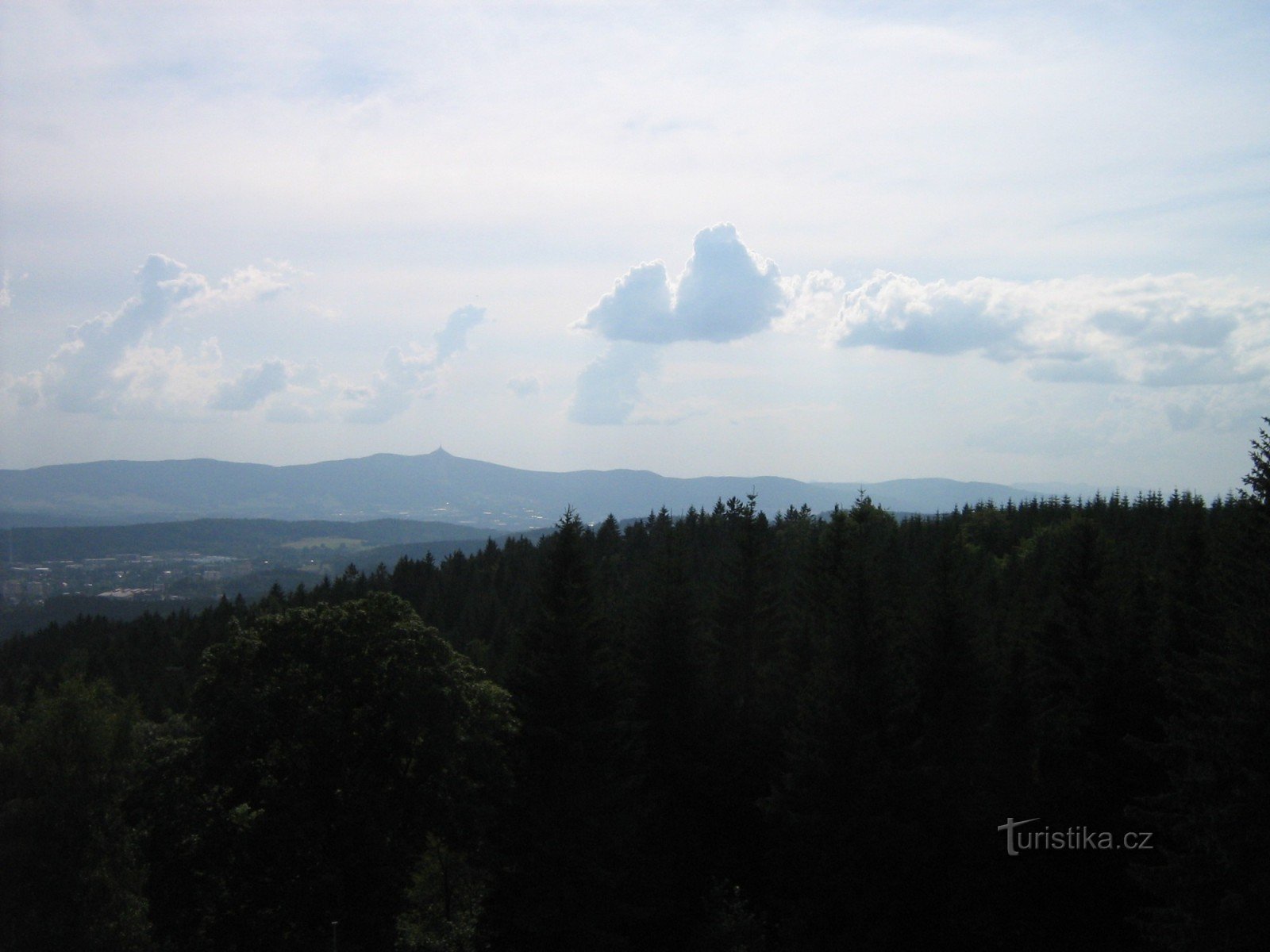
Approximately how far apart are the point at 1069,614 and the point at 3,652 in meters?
108

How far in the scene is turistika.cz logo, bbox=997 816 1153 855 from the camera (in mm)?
23812

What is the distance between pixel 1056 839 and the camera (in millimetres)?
24172

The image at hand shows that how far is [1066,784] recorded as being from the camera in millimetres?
25281

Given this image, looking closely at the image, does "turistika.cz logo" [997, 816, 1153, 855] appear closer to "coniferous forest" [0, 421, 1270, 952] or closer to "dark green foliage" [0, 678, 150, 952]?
"coniferous forest" [0, 421, 1270, 952]

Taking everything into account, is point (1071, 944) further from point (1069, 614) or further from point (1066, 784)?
point (1069, 614)

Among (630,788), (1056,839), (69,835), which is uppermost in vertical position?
(630,788)

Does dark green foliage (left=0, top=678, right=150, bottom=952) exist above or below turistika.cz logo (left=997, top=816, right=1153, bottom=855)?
below

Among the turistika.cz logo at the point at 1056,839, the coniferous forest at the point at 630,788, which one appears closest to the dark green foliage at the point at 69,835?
the coniferous forest at the point at 630,788

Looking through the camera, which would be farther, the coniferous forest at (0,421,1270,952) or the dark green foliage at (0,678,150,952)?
the dark green foliage at (0,678,150,952)

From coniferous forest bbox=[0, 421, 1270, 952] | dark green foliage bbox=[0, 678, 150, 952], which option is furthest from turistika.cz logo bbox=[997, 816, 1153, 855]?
dark green foliage bbox=[0, 678, 150, 952]

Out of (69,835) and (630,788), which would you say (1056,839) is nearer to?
(630,788)

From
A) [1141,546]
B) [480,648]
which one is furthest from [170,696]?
[1141,546]

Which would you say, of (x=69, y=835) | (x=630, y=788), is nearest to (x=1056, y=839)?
(x=630, y=788)

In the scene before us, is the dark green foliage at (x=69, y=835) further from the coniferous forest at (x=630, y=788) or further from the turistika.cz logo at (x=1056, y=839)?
the turistika.cz logo at (x=1056, y=839)
